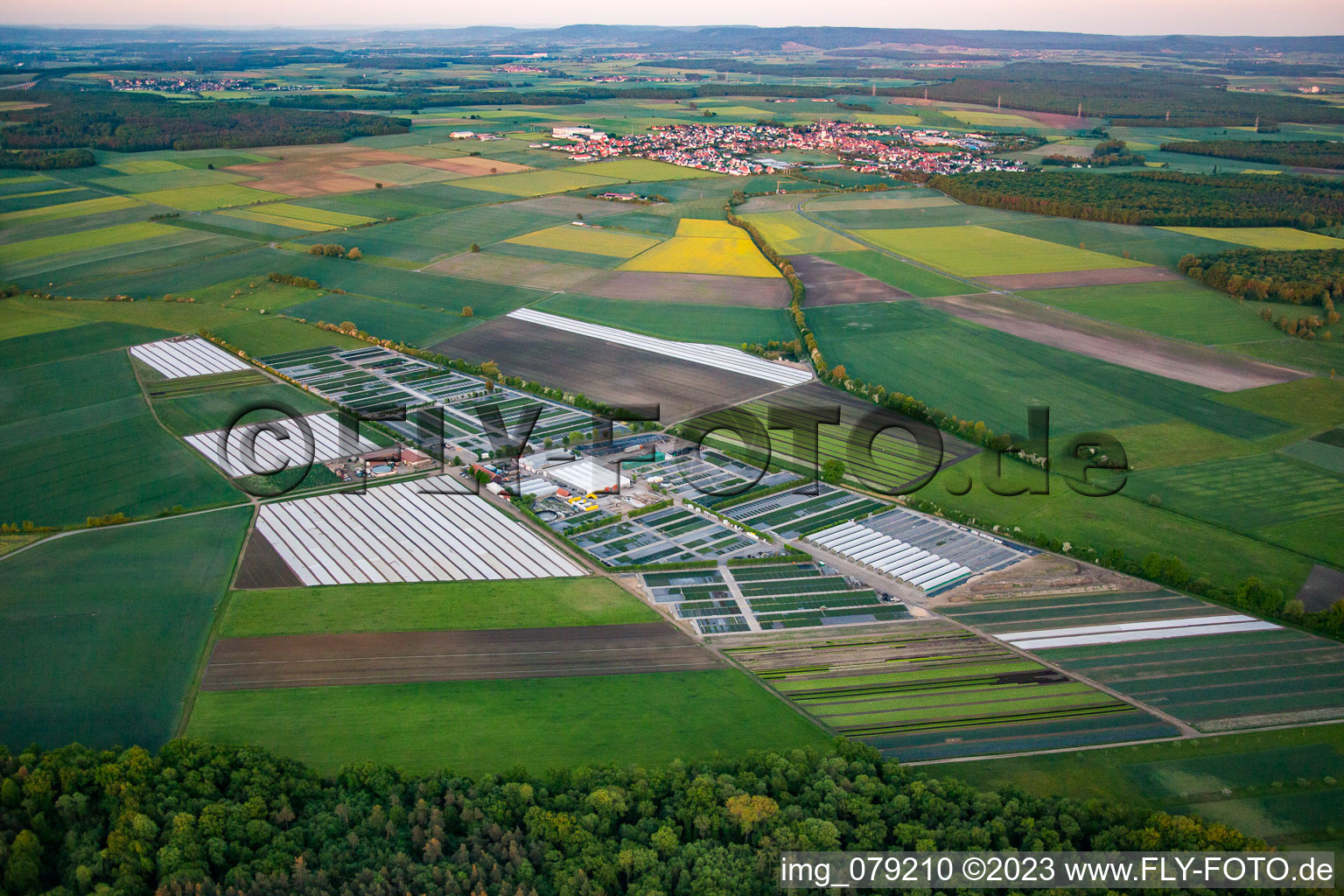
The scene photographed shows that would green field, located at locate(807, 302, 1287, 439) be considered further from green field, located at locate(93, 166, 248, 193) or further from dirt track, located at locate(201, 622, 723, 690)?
green field, located at locate(93, 166, 248, 193)

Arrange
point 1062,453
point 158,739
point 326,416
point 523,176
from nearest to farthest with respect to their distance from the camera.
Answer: point 158,739 → point 1062,453 → point 326,416 → point 523,176

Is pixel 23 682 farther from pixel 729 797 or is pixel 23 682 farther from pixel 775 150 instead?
pixel 775 150

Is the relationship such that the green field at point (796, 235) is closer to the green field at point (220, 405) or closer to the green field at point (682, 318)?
the green field at point (682, 318)

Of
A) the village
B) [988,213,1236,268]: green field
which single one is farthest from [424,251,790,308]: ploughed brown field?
the village

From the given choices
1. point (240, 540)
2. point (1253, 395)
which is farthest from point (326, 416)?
point (1253, 395)

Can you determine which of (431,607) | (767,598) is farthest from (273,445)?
(767,598)

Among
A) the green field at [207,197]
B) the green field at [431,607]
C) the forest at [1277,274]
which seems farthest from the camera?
the green field at [207,197]

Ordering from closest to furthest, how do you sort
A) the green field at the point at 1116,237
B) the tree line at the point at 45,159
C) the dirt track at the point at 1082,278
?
1. the dirt track at the point at 1082,278
2. the green field at the point at 1116,237
3. the tree line at the point at 45,159

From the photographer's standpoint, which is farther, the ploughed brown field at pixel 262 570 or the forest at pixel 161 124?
the forest at pixel 161 124

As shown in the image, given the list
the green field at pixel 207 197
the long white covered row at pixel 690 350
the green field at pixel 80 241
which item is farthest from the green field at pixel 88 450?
the green field at pixel 207 197
